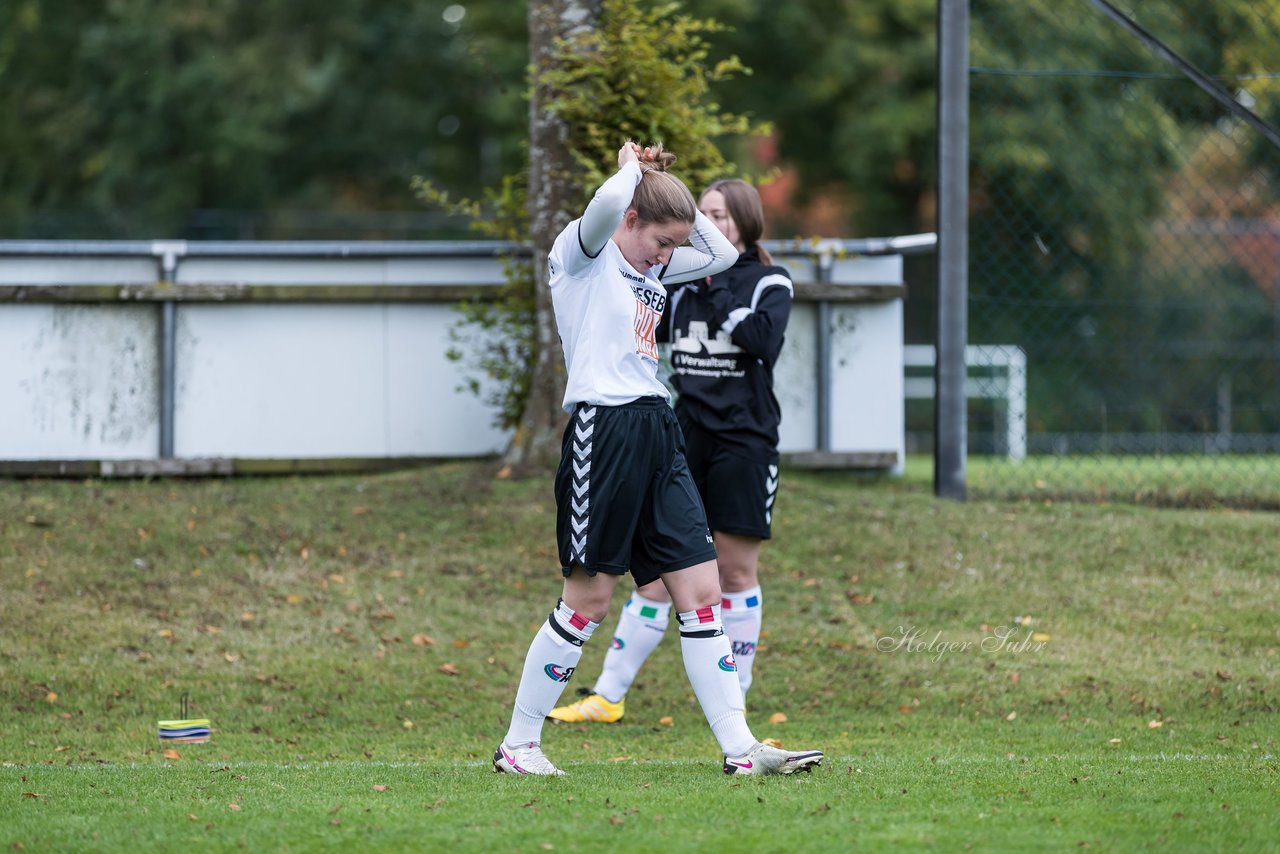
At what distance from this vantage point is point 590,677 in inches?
289

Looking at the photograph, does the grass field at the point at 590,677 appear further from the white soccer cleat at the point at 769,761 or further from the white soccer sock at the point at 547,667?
the white soccer sock at the point at 547,667

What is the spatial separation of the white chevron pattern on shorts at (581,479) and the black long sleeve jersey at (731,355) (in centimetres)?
138

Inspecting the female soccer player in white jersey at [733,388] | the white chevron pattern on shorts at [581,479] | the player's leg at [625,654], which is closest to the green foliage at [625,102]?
the female soccer player in white jersey at [733,388]

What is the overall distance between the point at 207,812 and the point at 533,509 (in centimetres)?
479

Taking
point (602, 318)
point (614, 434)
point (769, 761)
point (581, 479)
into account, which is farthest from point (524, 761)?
point (602, 318)

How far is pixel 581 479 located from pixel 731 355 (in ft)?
4.98

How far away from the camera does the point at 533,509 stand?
356 inches

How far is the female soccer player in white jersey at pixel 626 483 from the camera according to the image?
481cm

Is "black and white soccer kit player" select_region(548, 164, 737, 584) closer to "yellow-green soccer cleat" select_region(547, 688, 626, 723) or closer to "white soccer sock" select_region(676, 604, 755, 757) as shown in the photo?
"white soccer sock" select_region(676, 604, 755, 757)

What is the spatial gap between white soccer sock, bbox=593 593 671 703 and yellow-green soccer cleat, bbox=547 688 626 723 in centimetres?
3

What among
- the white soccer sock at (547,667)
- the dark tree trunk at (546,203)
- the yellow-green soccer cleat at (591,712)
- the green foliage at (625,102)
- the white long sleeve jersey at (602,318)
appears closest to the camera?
the white long sleeve jersey at (602,318)

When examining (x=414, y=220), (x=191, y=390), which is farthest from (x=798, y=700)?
(x=414, y=220)

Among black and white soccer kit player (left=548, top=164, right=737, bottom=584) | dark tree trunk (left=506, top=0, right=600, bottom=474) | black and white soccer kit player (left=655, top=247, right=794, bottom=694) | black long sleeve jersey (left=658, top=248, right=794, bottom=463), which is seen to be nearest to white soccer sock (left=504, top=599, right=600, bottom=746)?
black and white soccer kit player (left=548, top=164, right=737, bottom=584)

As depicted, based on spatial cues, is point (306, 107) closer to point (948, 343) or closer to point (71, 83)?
point (71, 83)
